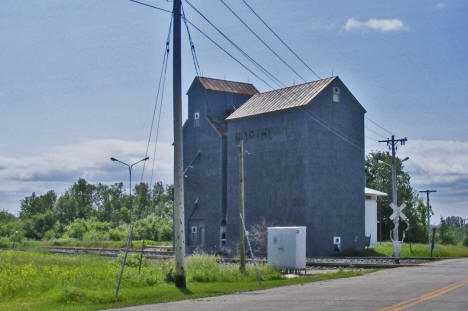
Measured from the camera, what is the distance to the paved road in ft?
50.3

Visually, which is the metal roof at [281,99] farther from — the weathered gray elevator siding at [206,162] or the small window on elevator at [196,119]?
the small window on elevator at [196,119]

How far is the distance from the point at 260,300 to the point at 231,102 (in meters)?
46.4

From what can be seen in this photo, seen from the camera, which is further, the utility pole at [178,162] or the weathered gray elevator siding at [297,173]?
Answer: the weathered gray elevator siding at [297,173]

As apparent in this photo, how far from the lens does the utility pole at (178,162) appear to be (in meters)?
21.5

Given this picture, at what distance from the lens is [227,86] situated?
64.0 metres

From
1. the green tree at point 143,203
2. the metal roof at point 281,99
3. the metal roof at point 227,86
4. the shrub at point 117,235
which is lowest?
the shrub at point 117,235

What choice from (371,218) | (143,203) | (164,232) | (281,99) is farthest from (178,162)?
(143,203)

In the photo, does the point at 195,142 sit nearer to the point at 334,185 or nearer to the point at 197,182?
the point at 197,182

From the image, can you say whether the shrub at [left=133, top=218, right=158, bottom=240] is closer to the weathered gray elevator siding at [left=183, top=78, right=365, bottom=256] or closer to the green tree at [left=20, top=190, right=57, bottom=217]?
the weathered gray elevator siding at [left=183, top=78, right=365, bottom=256]

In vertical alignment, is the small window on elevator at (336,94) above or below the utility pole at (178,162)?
above

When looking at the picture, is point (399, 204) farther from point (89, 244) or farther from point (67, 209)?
point (67, 209)

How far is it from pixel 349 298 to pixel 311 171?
33.1m

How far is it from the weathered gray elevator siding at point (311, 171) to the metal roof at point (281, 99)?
53 cm

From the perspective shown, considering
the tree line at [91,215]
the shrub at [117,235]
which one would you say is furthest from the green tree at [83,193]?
the shrub at [117,235]
